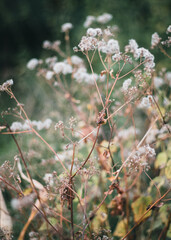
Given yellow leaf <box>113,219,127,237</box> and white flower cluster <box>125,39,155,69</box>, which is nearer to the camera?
white flower cluster <box>125,39,155,69</box>

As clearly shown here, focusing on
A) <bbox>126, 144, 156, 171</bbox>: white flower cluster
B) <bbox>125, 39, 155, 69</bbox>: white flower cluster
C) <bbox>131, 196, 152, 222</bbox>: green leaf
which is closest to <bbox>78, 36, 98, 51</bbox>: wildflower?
<bbox>125, 39, 155, 69</bbox>: white flower cluster

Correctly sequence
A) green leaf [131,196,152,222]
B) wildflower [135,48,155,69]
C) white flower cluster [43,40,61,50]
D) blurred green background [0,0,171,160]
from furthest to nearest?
blurred green background [0,0,171,160] < white flower cluster [43,40,61,50] < green leaf [131,196,152,222] < wildflower [135,48,155,69]

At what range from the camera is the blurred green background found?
2889mm

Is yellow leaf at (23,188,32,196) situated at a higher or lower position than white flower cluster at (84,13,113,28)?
lower

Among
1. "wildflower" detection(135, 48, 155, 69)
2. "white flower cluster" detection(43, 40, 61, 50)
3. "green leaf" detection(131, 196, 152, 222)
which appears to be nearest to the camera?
"wildflower" detection(135, 48, 155, 69)

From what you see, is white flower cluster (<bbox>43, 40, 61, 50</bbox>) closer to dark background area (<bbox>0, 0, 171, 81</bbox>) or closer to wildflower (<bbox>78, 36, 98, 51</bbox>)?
wildflower (<bbox>78, 36, 98, 51</bbox>)

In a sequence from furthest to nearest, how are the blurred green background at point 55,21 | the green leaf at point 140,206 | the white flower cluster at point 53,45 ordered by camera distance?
the blurred green background at point 55,21 < the white flower cluster at point 53,45 < the green leaf at point 140,206

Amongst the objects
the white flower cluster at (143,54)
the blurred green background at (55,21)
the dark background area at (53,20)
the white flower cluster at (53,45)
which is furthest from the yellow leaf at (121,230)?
the dark background area at (53,20)

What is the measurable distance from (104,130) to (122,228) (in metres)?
0.39

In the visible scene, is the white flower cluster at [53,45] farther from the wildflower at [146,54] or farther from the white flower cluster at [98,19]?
the wildflower at [146,54]

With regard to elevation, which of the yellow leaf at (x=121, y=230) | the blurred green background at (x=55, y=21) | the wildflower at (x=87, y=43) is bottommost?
the yellow leaf at (x=121, y=230)

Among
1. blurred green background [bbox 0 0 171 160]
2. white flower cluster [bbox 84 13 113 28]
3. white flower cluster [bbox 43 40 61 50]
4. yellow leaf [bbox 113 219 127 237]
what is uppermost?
blurred green background [bbox 0 0 171 160]

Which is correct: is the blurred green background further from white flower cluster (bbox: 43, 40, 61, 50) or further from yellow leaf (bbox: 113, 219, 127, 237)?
yellow leaf (bbox: 113, 219, 127, 237)

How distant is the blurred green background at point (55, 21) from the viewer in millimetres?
2889
